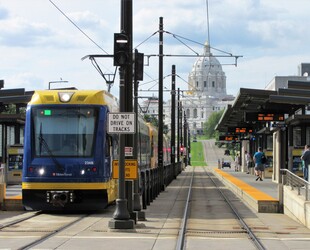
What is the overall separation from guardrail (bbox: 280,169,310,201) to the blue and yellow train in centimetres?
497

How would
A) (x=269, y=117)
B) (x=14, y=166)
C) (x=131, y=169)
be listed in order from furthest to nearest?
(x=14, y=166) < (x=269, y=117) < (x=131, y=169)

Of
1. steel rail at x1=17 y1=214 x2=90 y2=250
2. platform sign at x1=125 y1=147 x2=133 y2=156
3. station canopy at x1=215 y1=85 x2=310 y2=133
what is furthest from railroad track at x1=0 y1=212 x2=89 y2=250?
station canopy at x1=215 y1=85 x2=310 y2=133

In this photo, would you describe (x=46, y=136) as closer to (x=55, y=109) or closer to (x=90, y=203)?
(x=55, y=109)

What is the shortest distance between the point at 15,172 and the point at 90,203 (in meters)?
20.4

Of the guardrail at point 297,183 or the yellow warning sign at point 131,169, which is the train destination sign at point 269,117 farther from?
the yellow warning sign at point 131,169

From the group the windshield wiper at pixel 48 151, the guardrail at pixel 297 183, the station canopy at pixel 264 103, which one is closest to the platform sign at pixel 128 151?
the windshield wiper at pixel 48 151

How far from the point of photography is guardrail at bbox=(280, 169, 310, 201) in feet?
62.1

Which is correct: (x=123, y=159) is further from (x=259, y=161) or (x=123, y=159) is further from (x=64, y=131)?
(x=259, y=161)

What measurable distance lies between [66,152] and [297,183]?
6.07 meters

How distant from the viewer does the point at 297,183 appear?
67.3 ft

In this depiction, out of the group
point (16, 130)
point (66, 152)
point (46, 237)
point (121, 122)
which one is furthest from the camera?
point (16, 130)

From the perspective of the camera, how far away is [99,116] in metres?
20.8

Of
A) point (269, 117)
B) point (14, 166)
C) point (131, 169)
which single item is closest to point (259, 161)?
point (269, 117)

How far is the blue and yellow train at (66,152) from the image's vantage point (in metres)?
20.5
